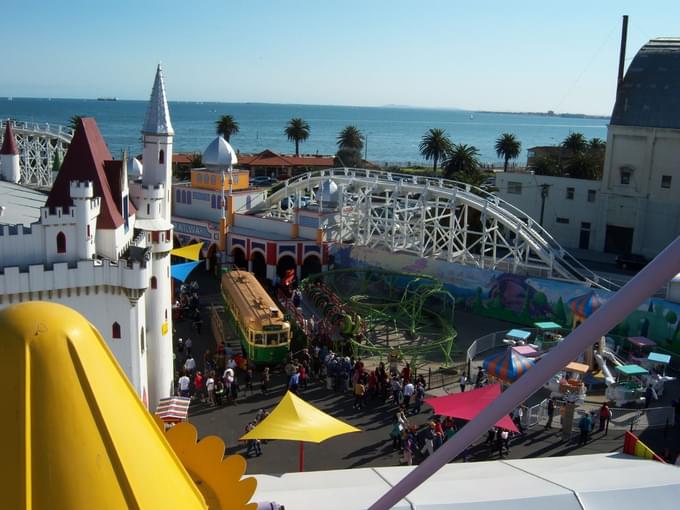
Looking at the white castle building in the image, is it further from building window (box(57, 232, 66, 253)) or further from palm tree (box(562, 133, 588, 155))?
palm tree (box(562, 133, 588, 155))

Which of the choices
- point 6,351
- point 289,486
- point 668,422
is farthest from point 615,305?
point 668,422

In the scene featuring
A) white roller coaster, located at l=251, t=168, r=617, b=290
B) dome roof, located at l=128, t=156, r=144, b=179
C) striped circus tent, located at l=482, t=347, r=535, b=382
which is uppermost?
dome roof, located at l=128, t=156, r=144, b=179

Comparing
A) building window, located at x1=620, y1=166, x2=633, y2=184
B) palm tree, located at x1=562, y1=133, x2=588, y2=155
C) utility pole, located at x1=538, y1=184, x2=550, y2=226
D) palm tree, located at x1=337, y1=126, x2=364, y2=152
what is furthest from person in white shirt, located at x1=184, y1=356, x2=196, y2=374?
palm tree, located at x1=337, y1=126, x2=364, y2=152

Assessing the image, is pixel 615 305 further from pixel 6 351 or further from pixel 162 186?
pixel 162 186

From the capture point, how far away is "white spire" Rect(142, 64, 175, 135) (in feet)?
79.2

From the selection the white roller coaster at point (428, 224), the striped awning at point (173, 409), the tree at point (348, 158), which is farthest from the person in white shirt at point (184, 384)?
the tree at point (348, 158)

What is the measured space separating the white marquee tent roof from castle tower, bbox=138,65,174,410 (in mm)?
8891

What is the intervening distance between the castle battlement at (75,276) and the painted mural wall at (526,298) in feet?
57.5

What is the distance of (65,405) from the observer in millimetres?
5441

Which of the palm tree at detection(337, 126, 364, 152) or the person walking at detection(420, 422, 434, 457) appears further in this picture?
the palm tree at detection(337, 126, 364, 152)

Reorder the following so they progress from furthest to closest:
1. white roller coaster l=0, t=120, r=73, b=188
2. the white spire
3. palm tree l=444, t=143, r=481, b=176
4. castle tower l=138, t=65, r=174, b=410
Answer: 1. palm tree l=444, t=143, r=481, b=176
2. white roller coaster l=0, t=120, r=73, b=188
3. the white spire
4. castle tower l=138, t=65, r=174, b=410

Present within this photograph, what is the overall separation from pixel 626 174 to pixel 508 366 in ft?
84.8

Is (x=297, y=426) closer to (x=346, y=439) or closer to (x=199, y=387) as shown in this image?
(x=346, y=439)

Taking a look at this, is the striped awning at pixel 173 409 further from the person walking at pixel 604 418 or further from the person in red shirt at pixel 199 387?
the person walking at pixel 604 418
